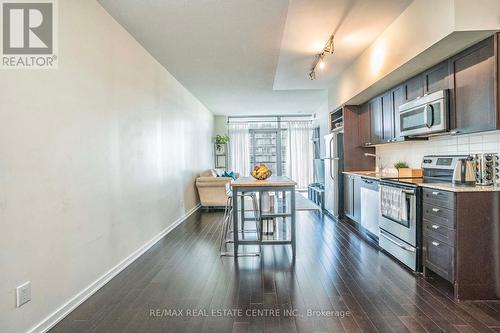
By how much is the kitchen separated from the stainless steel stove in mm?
10

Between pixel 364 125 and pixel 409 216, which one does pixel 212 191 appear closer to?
pixel 364 125

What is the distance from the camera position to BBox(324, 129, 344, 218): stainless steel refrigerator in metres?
5.71

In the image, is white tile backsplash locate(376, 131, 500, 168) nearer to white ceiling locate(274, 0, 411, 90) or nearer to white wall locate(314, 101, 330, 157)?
white ceiling locate(274, 0, 411, 90)

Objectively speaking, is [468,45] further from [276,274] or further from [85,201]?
[85,201]

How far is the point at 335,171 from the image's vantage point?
5770mm

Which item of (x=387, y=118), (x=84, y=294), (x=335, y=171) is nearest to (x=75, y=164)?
(x=84, y=294)

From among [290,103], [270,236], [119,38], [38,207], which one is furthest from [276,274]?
[290,103]

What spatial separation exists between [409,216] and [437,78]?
4.97 ft

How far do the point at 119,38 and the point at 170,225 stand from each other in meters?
2.96

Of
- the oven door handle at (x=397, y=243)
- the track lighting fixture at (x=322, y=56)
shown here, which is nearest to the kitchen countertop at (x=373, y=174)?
the oven door handle at (x=397, y=243)

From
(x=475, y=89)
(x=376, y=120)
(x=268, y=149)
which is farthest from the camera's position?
(x=268, y=149)

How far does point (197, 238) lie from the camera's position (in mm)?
4461

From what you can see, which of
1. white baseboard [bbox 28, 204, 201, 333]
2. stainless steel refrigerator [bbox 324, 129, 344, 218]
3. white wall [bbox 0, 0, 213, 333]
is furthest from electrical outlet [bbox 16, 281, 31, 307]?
stainless steel refrigerator [bbox 324, 129, 344, 218]

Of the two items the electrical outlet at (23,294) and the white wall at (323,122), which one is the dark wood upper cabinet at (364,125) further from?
the electrical outlet at (23,294)
